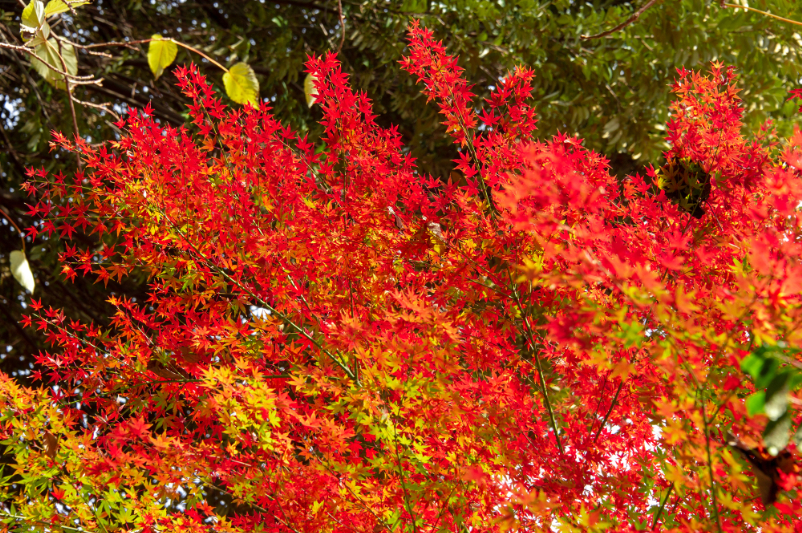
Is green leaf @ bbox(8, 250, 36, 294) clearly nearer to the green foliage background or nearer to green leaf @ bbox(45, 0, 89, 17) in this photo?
green leaf @ bbox(45, 0, 89, 17)

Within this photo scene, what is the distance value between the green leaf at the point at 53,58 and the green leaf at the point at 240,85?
36 cm

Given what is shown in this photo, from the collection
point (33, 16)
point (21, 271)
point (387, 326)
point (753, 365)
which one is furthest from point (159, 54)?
point (753, 365)

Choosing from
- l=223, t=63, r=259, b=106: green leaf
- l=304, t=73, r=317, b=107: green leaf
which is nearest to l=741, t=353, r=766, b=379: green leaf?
l=304, t=73, r=317, b=107: green leaf

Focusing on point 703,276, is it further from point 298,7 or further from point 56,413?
point 298,7

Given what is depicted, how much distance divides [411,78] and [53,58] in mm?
1931

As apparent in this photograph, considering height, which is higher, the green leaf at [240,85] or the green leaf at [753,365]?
the green leaf at [753,365]

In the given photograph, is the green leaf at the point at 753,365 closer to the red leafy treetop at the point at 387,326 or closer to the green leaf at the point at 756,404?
the green leaf at the point at 756,404

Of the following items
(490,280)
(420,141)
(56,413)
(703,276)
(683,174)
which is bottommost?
(56,413)

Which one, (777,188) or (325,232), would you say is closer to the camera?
(777,188)

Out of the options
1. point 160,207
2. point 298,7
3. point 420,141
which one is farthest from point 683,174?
point 298,7

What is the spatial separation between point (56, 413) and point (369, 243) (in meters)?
0.80

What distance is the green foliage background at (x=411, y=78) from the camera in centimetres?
277

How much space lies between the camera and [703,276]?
4.05 feet

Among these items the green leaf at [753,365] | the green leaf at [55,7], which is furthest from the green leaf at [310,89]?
the green leaf at [753,365]
